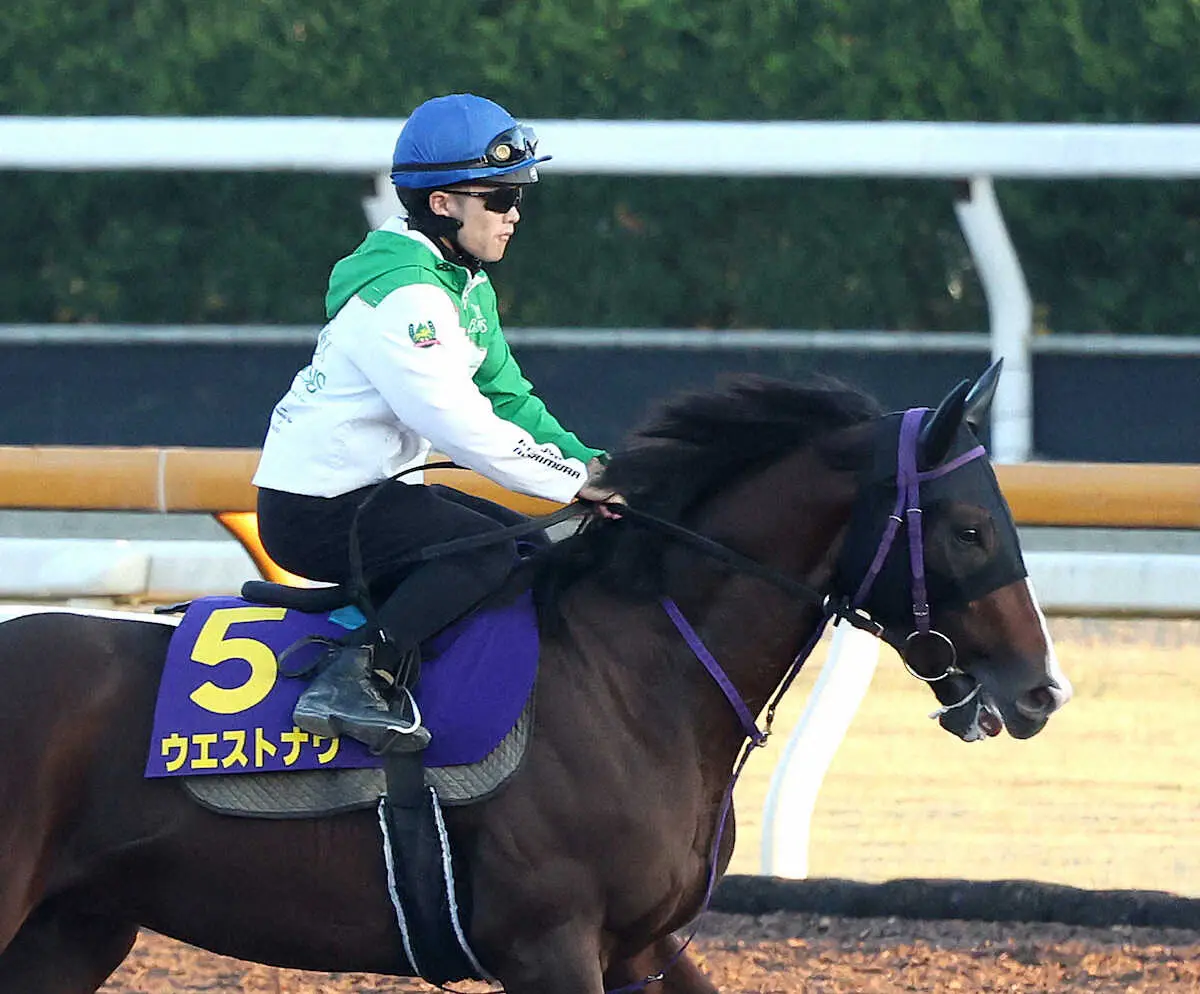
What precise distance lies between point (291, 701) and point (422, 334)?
0.64 meters

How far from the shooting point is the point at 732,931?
5152mm

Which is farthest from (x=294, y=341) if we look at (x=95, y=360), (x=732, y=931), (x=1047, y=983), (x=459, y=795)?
(x=459, y=795)

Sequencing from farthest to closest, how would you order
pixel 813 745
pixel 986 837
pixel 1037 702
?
pixel 986 837, pixel 813 745, pixel 1037 702

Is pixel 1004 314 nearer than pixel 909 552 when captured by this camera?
No

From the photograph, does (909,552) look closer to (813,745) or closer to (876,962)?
(813,745)

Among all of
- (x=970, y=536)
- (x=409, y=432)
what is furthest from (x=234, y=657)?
(x=970, y=536)

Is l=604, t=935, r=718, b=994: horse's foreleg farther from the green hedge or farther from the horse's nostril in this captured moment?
the green hedge

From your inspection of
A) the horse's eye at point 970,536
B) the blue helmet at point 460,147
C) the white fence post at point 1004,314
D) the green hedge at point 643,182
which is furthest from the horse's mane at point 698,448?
the green hedge at point 643,182

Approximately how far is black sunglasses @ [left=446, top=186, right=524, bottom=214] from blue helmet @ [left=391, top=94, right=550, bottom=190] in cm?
3

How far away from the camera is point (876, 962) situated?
16.3ft

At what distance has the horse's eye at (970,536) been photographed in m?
3.44

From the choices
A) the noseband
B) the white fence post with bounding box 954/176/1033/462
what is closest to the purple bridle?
the noseband

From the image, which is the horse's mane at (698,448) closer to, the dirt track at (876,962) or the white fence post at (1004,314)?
the dirt track at (876,962)

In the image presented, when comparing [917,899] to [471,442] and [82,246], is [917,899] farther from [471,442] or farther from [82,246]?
[82,246]
